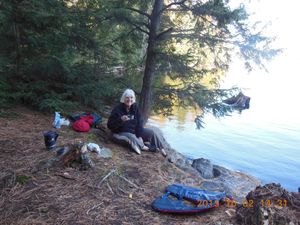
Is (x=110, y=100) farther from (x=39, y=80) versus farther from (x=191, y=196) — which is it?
(x=191, y=196)

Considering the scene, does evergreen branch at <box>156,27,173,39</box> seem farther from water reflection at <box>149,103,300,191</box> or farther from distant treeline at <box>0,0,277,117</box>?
water reflection at <box>149,103,300,191</box>

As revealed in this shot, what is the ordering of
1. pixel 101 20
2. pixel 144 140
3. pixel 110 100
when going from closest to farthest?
pixel 144 140 → pixel 101 20 → pixel 110 100

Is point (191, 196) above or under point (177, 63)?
under

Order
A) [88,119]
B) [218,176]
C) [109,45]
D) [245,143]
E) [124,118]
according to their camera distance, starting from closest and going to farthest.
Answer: [124,118] < [88,119] < [218,176] < [109,45] < [245,143]

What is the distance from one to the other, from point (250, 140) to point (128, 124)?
737 cm

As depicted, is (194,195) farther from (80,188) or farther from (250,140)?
(250,140)

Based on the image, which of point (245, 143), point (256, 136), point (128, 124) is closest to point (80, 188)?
point (128, 124)

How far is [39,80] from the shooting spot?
22.5 ft

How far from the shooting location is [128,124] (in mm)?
5637

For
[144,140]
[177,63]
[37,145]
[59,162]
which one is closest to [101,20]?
[177,63]

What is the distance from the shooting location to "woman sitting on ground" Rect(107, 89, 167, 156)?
17.9ft

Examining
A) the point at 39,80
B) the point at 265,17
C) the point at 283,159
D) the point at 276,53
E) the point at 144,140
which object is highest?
the point at 265,17

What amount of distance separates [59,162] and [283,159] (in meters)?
8.15

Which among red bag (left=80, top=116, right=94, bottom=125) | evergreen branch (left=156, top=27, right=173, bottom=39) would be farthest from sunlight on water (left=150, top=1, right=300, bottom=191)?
red bag (left=80, top=116, right=94, bottom=125)
